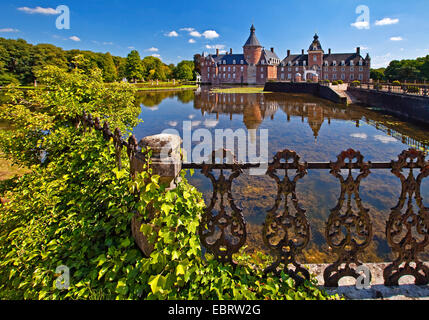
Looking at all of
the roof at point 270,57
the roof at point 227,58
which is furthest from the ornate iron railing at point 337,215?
the roof at point 227,58

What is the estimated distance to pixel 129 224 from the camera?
3.16 m

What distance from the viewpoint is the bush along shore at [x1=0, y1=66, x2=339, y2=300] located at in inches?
95.9

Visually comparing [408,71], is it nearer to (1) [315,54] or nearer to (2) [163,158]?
(1) [315,54]

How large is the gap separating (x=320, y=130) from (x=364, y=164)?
53.2 feet

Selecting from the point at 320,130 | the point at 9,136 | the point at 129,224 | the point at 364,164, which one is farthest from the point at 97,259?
the point at 320,130

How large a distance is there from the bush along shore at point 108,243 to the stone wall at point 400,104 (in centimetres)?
2426

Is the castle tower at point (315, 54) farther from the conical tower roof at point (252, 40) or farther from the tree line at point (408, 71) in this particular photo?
the tree line at point (408, 71)

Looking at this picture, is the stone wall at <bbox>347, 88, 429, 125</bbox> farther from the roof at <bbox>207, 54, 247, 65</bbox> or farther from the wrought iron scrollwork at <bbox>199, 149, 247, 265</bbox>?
the roof at <bbox>207, 54, 247, 65</bbox>

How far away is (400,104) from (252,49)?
69685 millimetres

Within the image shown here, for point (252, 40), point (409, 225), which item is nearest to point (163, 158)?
point (409, 225)

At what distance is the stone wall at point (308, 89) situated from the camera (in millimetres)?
39000

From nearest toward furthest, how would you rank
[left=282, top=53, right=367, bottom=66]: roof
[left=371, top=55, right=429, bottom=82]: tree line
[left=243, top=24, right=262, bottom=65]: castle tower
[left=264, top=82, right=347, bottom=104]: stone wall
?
[left=264, top=82, right=347, bottom=104]: stone wall
[left=371, top=55, right=429, bottom=82]: tree line
[left=282, top=53, right=367, bottom=66]: roof
[left=243, top=24, right=262, bottom=65]: castle tower

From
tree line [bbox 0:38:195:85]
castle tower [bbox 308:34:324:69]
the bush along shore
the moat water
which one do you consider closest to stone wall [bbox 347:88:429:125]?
the moat water
